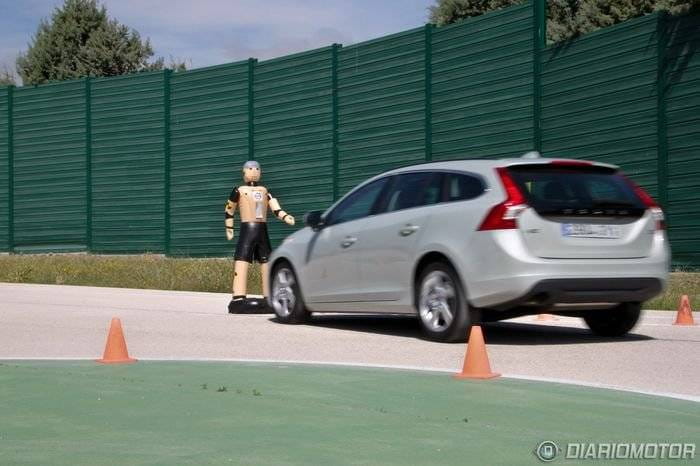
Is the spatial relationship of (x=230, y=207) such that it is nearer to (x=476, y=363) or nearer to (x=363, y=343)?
(x=363, y=343)

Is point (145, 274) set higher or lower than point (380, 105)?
lower

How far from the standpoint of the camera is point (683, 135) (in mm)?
20922

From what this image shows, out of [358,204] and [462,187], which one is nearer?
[462,187]

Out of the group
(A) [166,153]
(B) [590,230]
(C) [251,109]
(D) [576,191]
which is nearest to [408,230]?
(D) [576,191]

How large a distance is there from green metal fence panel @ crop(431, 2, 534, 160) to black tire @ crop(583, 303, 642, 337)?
37.3 feet

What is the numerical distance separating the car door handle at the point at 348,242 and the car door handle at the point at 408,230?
87 centimetres

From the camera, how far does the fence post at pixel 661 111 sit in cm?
2119

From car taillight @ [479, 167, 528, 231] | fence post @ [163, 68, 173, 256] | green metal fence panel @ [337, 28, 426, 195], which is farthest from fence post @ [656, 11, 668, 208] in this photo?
fence post @ [163, 68, 173, 256]

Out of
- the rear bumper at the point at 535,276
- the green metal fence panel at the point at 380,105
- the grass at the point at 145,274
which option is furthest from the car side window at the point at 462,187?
the green metal fence panel at the point at 380,105

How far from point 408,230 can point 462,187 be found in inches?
27.8

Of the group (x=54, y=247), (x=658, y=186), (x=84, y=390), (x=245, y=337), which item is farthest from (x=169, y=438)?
(x=54, y=247)

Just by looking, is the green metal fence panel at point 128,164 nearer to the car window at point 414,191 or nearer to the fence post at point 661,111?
the fence post at point 661,111

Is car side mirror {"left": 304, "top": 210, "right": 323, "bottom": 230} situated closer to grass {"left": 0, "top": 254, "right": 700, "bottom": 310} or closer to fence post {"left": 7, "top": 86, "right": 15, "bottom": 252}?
grass {"left": 0, "top": 254, "right": 700, "bottom": 310}

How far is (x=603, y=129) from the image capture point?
2244 cm
